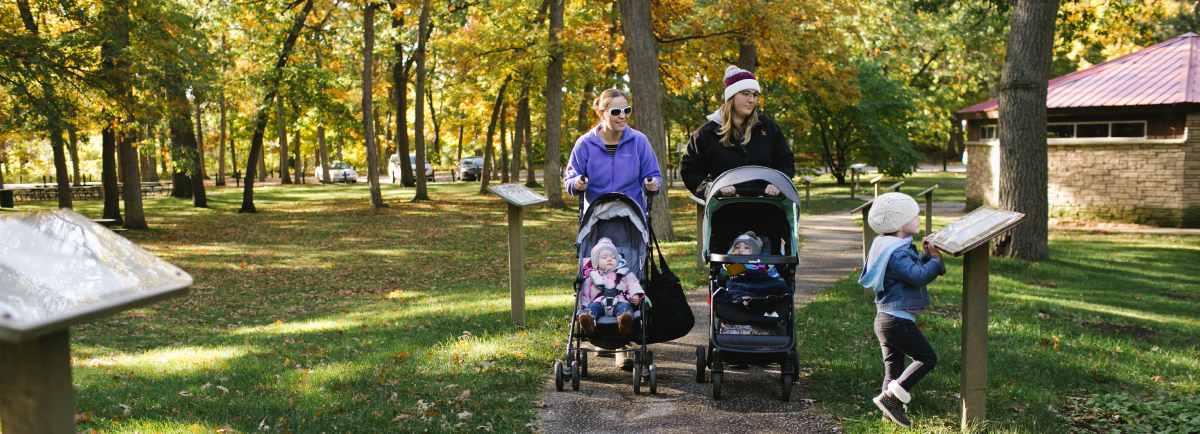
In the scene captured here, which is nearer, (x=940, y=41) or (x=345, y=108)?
(x=345, y=108)

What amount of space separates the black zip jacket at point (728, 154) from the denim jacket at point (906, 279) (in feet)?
4.50

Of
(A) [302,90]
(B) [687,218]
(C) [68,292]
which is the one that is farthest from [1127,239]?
(A) [302,90]

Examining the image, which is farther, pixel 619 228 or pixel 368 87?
pixel 368 87

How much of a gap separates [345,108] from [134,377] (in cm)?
2018

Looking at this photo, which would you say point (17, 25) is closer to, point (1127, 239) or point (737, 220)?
point (737, 220)

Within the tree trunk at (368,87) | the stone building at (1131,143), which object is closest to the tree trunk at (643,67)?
the stone building at (1131,143)

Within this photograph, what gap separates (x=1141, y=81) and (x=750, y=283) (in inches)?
800

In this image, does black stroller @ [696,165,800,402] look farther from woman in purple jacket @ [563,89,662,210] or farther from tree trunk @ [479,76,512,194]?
tree trunk @ [479,76,512,194]

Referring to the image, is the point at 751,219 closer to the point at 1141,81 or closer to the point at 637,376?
the point at 637,376

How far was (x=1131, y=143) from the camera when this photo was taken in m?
19.3

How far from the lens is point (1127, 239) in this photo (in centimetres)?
1733

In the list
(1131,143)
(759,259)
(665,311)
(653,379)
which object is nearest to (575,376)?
(653,379)

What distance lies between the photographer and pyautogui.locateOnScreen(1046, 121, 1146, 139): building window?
19625 mm

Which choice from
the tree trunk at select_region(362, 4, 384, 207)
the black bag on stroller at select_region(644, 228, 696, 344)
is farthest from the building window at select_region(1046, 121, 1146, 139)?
the tree trunk at select_region(362, 4, 384, 207)
